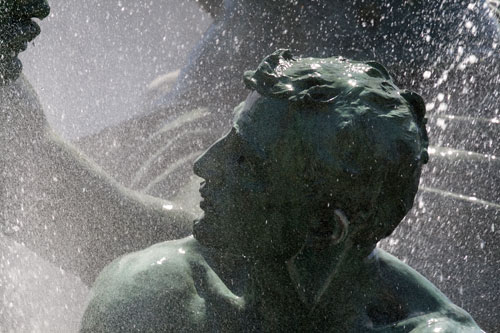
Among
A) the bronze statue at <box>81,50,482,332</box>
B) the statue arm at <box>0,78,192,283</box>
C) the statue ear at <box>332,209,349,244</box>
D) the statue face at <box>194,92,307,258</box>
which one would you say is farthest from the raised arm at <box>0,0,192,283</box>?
the statue ear at <box>332,209,349,244</box>

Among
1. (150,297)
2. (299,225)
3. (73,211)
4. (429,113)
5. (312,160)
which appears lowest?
(429,113)

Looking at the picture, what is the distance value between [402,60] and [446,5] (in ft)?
0.86

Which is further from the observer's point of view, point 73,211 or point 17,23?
point 73,211

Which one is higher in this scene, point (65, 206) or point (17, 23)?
point (17, 23)

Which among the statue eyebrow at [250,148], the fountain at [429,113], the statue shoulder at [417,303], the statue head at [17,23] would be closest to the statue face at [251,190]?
the statue eyebrow at [250,148]

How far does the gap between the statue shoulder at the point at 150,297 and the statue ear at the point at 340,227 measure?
293mm

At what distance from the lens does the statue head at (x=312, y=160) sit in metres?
1.53

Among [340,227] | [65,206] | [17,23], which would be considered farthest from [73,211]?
[340,227]

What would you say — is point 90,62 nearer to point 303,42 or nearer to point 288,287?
point 303,42

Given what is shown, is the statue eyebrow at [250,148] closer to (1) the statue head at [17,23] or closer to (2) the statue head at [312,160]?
(2) the statue head at [312,160]

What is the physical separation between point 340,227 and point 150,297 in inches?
Result: 14.7

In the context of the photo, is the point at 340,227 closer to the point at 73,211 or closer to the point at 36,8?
the point at 36,8

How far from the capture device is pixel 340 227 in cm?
156

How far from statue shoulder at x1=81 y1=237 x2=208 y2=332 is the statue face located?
0.10m
